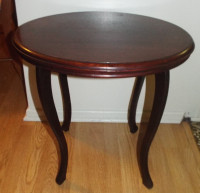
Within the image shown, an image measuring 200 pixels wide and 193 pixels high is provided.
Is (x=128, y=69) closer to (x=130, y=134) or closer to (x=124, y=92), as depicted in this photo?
(x=124, y=92)

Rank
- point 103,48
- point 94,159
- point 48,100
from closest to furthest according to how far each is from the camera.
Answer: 1. point 103,48
2. point 48,100
3. point 94,159

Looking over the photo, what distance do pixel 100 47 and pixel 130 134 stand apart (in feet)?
2.66

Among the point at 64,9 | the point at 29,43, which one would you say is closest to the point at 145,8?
the point at 64,9

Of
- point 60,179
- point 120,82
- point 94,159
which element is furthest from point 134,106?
point 60,179

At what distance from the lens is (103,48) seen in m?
0.70

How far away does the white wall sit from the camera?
41.9 inches

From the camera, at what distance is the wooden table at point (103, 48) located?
25.0 inches

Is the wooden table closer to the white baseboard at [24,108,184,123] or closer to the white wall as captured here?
the white wall

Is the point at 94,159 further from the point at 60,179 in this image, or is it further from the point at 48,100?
the point at 48,100

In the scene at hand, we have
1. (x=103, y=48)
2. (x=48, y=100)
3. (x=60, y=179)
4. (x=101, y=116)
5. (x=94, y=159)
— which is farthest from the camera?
(x=101, y=116)

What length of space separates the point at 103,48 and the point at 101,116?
796 mm

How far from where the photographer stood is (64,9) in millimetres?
1076

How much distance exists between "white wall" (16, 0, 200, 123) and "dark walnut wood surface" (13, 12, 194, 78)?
0.16m

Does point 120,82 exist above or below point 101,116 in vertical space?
above
